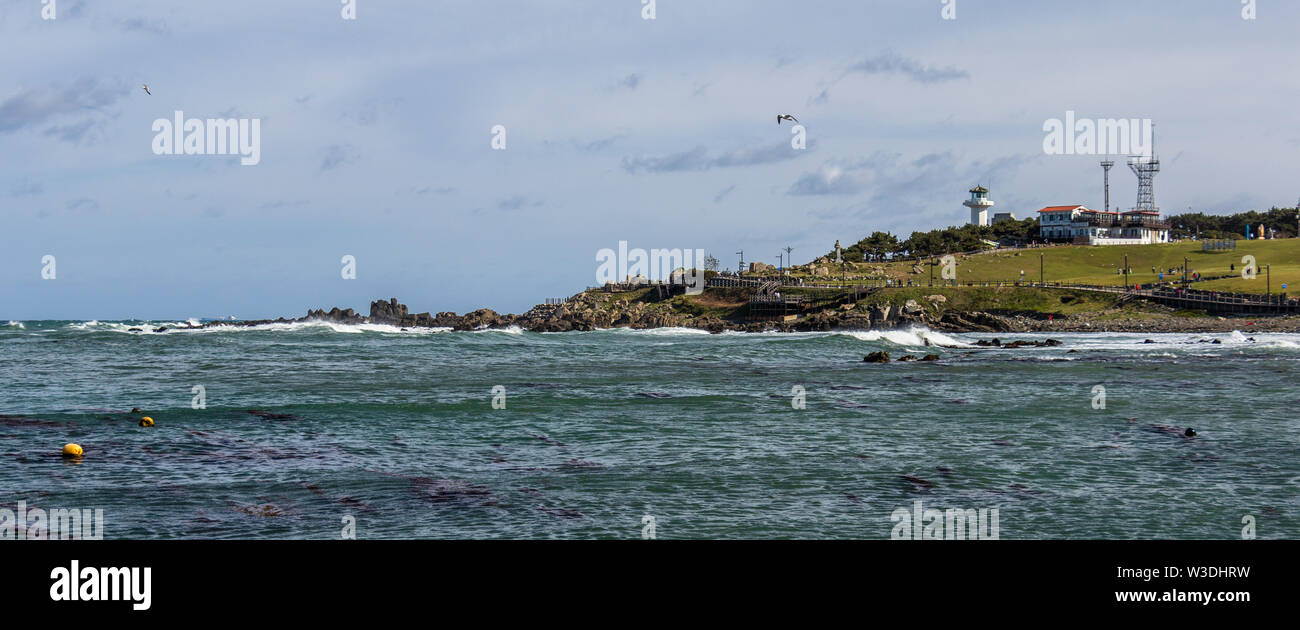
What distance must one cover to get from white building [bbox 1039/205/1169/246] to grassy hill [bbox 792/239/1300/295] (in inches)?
346

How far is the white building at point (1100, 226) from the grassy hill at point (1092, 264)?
8782 millimetres

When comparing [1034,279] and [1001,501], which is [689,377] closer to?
[1001,501]

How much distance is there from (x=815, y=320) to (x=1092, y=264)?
211 feet

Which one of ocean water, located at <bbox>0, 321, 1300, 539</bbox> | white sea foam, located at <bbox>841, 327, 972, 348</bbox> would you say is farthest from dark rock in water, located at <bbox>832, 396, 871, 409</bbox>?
white sea foam, located at <bbox>841, 327, 972, 348</bbox>

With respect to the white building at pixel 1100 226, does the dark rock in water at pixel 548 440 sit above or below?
below

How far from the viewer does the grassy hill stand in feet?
483

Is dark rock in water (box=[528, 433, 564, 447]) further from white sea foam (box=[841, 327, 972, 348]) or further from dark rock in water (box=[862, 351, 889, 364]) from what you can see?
white sea foam (box=[841, 327, 972, 348])

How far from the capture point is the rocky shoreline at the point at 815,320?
106125 millimetres

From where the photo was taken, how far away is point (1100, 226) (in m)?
187

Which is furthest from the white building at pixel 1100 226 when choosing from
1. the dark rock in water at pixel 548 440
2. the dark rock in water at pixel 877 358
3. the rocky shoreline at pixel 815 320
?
the dark rock in water at pixel 548 440

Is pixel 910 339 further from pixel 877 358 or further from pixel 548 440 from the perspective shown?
pixel 548 440

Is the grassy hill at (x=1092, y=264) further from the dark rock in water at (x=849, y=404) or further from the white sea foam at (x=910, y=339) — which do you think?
the dark rock in water at (x=849, y=404)

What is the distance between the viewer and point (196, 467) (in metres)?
21.5
